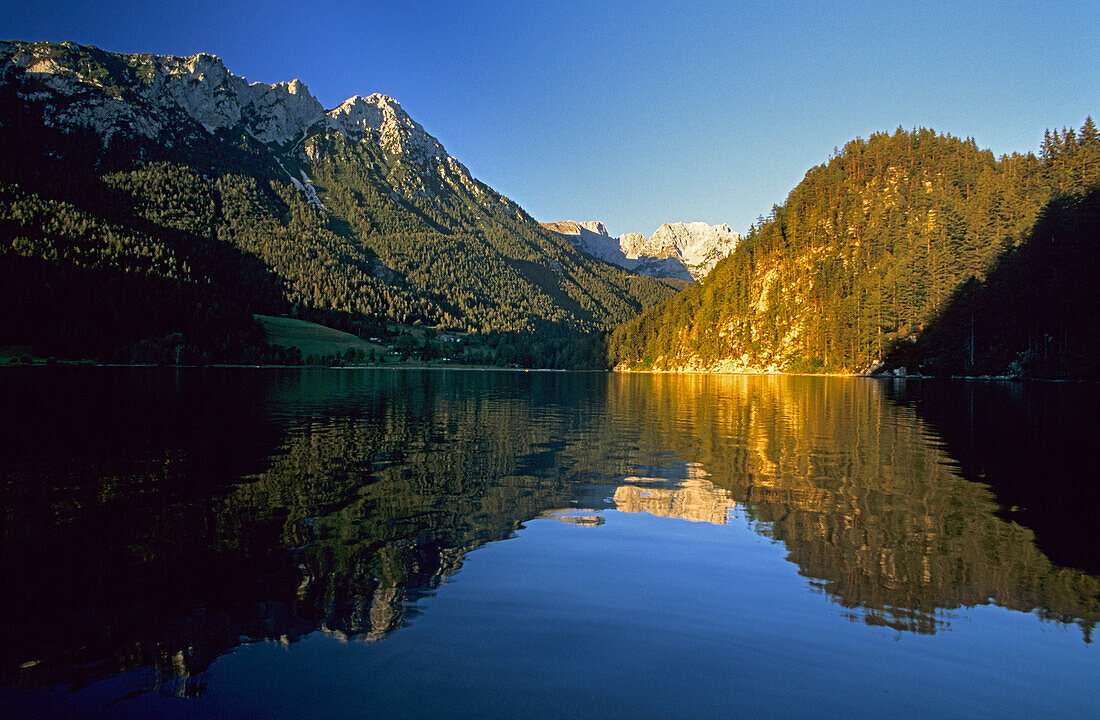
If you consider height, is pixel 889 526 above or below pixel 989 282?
below

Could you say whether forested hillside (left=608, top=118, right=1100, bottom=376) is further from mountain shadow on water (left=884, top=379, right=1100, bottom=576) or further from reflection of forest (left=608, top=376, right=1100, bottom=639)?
reflection of forest (left=608, top=376, right=1100, bottom=639)

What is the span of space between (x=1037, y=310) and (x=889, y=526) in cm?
12710

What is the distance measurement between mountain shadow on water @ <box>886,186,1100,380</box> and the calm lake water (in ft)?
329

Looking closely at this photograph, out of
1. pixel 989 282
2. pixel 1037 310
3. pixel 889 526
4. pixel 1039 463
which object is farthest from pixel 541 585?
pixel 989 282

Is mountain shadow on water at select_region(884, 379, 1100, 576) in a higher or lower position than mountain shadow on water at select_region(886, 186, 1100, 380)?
lower

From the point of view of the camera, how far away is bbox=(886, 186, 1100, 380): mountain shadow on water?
100500mm

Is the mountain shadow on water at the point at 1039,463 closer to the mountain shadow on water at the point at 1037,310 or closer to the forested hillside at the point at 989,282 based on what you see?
the mountain shadow on water at the point at 1037,310

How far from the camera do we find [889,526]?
16.6 m

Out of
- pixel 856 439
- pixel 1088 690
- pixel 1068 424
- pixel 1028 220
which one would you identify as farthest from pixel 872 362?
pixel 1088 690

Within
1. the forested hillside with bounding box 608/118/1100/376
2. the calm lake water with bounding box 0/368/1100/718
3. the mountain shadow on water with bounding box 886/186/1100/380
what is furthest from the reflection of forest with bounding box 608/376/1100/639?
the forested hillside with bounding box 608/118/1100/376

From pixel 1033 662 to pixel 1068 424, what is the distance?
43.4 m

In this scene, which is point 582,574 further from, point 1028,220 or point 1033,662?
point 1028,220

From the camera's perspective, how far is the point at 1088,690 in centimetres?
858

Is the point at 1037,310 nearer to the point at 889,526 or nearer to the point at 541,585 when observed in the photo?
the point at 889,526
